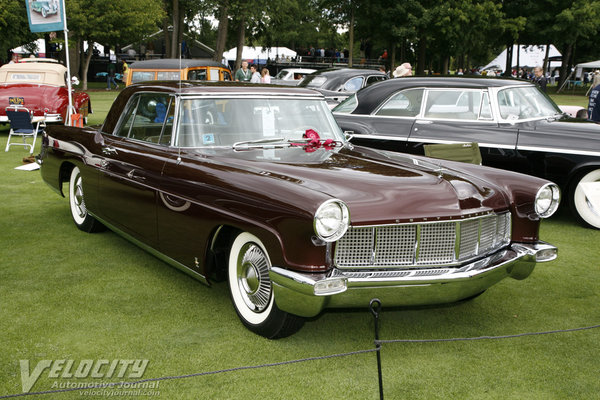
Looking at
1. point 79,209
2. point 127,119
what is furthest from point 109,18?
point 127,119

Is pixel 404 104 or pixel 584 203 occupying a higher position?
pixel 404 104

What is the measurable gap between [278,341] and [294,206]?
966 millimetres

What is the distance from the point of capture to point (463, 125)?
24.4ft

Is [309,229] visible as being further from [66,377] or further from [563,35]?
[563,35]

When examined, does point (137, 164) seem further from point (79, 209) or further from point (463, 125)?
point (463, 125)

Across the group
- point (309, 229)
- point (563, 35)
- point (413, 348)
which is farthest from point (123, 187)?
point (563, 35)

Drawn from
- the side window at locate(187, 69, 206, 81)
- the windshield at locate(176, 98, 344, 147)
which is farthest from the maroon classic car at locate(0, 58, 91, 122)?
the windshield at locate(176, 98, 344, 147)

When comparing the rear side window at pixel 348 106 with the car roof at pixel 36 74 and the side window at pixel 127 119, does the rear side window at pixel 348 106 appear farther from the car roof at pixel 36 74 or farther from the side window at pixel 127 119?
the car roof at pixel 36 74

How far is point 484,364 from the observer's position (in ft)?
11.5

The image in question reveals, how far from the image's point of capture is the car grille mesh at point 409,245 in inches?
133

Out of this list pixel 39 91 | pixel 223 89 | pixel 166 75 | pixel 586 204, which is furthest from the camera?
pixel 166 75

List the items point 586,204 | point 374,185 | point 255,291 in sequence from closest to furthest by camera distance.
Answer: point 374,185, point 255,291, point 586,204

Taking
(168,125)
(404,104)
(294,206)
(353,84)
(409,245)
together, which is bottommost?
(409,245)

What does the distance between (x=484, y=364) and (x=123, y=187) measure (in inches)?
120
